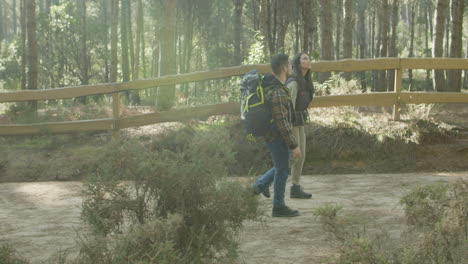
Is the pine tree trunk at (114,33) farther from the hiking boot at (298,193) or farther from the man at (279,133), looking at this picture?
the man at (279,133)

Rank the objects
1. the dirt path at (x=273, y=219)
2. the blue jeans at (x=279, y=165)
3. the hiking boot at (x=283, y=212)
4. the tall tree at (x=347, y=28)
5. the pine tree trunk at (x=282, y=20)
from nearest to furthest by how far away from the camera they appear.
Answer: the dirt path at (x=273, y=219)
the blue jeans at (x=279, y=165)
the hiking boot at (x=283, y=212)
the tall tree at (x=347, y=28)
the pine tree trunk at (x=282, y=20)

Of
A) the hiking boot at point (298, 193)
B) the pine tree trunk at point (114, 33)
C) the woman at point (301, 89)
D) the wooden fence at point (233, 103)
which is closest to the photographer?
the woman at point (301, 89)

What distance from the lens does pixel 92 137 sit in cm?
1175

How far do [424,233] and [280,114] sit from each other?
2222mm

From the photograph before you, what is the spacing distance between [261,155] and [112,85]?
121 inches

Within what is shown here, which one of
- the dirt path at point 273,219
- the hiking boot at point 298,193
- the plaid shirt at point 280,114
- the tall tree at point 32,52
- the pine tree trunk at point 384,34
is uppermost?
the pine tree trunk at point 384,34

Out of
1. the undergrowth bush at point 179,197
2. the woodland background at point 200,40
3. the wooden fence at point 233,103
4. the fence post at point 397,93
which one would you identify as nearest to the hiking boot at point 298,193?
the undergrowth bush at point 179,197

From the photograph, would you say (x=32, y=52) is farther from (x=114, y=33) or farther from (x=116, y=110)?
(x=114, y=33)

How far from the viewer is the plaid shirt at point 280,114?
6027 millimetres

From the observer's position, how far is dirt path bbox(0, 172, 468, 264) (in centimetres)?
523

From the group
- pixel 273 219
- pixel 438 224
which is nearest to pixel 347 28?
pixel 273 219

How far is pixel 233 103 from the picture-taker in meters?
10.9

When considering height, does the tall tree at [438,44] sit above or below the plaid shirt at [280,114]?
above

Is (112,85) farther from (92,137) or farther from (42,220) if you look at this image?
(42,220)
